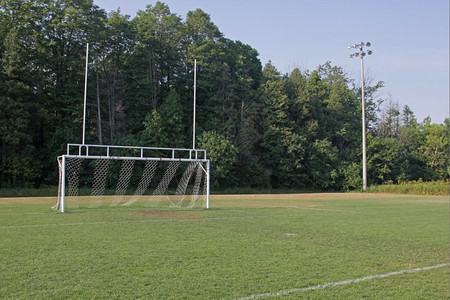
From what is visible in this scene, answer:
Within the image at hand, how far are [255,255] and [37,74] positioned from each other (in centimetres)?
3400

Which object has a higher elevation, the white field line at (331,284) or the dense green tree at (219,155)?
the dense green tree at (219,155)

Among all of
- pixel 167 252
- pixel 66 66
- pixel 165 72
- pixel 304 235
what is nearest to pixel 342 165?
pixel 165 72

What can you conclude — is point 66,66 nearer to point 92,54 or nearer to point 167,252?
point 92,54

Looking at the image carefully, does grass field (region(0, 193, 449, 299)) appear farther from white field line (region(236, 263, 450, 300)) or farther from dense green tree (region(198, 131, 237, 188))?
dense green tree (region(198, 131, 237, 188))

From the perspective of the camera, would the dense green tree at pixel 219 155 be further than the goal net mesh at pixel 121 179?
Yes

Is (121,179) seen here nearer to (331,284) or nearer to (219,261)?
(219,261)

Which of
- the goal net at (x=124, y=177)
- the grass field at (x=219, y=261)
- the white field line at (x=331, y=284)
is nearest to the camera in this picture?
the white field line at (x=331, y=284)

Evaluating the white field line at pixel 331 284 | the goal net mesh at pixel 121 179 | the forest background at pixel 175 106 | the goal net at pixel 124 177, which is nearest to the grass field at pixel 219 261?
the white field line at pixel 331 284

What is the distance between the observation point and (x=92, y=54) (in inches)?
1368

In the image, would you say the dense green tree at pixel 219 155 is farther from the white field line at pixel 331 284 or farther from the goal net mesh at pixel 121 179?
the white field line at pixel 331 284

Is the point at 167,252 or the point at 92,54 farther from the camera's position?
the point at 92,54

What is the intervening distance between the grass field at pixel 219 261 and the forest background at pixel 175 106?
24.4 meters

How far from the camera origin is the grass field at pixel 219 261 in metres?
5.04

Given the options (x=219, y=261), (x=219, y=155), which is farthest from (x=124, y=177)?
(x=219, y=261)
